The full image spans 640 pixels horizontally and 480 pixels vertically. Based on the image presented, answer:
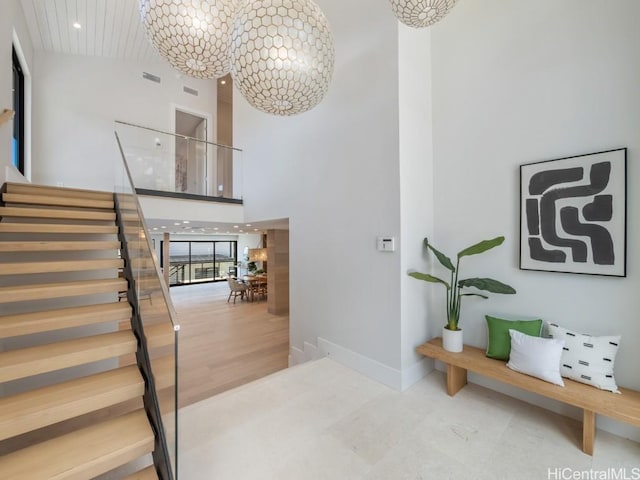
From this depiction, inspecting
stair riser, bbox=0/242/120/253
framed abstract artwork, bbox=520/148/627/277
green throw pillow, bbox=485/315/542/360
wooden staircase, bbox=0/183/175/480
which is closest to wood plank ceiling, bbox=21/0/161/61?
wooden staircase, bbox=0/183/175/480

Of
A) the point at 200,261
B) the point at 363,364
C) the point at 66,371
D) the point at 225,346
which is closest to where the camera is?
the point at 363,364

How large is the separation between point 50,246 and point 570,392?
190 inches

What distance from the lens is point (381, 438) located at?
217 cm

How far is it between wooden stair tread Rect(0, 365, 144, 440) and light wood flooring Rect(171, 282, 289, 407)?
124cm

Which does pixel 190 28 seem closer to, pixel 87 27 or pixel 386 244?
pixel 386 244

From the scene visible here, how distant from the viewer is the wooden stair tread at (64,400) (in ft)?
5.10

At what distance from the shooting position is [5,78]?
3768 millimetres

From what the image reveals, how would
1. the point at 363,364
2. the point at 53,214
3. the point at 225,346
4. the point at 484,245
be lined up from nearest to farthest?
the point at 484,245 < the point at 363,364 < the point at 53,214 < the point at 225,346

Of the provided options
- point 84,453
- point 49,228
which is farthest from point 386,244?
point 49,228

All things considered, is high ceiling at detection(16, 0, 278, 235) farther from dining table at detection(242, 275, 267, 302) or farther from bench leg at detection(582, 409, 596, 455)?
dining table at detection(242, 275, 267, 302)

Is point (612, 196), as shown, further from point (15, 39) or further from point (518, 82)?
point (15, 39)

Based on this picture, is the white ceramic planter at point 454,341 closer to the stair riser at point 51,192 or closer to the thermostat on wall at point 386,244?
the thermostat on wall at point 386,244

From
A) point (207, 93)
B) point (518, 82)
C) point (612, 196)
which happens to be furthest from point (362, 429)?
point (207, 93)

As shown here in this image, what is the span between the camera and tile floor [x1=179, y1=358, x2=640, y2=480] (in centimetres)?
188
